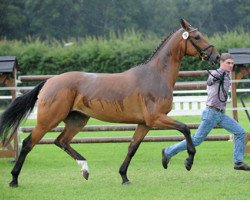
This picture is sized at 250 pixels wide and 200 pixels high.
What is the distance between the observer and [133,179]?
10.9 metres

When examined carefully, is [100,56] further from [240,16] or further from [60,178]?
[240,16]

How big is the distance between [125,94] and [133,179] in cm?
135

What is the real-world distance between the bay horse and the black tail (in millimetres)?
299

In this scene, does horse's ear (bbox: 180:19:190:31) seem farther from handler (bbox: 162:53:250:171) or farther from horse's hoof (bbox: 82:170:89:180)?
horse's hoof (bbox: 82:170:89:180)

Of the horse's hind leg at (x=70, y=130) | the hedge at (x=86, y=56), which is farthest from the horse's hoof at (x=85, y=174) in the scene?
the hedge at (x=86, y=56)

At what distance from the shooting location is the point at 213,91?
407 inches

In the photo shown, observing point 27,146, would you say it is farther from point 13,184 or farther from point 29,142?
point 13,184

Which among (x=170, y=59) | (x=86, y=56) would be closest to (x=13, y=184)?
(x=170, y=59)

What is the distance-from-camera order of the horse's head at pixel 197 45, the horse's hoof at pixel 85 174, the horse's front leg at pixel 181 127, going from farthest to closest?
the horse's head at pixel 197 45
the horse's hoof at pixel 85 174
the horse's front leg at pixel 181 127

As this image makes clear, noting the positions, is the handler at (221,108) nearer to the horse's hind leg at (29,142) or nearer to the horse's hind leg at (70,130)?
the horse's hind leg at (70,130)

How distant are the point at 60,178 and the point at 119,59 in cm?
2474

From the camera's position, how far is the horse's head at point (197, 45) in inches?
414

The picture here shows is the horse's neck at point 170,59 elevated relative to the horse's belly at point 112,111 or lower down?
elevated

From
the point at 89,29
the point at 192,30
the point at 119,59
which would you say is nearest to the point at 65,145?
the point at 192,30
